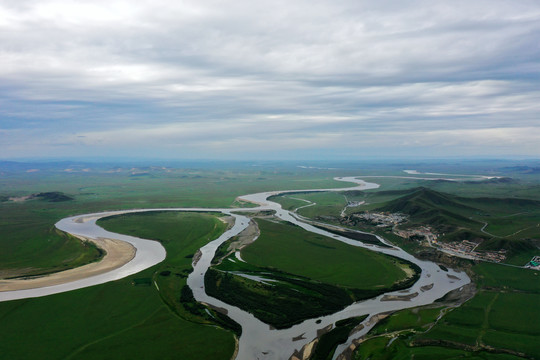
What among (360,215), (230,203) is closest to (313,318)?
(360,215)

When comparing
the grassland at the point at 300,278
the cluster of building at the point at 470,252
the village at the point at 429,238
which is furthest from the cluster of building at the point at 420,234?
the grassland at the point at 300,278

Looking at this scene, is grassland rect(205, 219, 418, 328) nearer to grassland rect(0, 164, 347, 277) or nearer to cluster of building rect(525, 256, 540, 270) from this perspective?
cluster of building rect(525, 256, 540, 270)

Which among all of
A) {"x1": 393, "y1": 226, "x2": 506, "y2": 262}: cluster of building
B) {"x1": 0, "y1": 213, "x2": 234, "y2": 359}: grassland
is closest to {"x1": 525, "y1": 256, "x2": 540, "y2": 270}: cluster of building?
{"x1": 393, "y1": 226, "x2": 506, "y2": 262}: cluster of building

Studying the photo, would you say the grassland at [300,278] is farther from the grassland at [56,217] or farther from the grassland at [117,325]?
the grassland at [56,217]

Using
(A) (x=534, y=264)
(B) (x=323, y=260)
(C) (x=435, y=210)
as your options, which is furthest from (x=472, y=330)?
(C) (x=435, y=210)

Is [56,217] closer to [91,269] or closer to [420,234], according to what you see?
[91,269]
